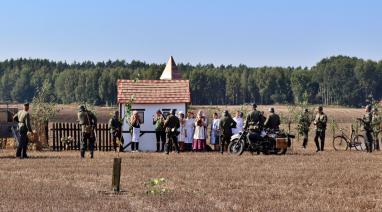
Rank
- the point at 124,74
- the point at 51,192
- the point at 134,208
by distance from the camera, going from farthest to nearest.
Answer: the point at 124,74, the point at 51,192, the point at 134,208

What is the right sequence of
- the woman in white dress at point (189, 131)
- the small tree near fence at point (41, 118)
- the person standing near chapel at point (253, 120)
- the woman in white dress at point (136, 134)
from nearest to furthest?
1. the person standing near chapel at point (253, 120)
2. the woman in white dress at point (136, 134)
3. the woman in white dress at point (189, 131)
4. the small tree near fence at point (41, 118)

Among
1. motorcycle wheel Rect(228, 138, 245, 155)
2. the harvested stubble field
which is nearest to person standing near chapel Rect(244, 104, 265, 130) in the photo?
motorcycle wheel Rect(228, 138, 245, 155)

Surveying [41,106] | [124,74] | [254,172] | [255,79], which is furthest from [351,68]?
[254,172]

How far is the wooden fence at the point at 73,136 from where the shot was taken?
3253 centimetres

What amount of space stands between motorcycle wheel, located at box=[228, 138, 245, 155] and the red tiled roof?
5.61 meters

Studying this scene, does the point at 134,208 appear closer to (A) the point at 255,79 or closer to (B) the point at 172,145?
(B) the point at 172,145

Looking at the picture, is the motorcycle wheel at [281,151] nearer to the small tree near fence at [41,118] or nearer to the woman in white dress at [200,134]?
the woman in white dress at [200,134]

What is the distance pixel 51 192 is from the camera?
1602cm

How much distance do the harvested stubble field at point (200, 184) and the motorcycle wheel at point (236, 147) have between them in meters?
1.45

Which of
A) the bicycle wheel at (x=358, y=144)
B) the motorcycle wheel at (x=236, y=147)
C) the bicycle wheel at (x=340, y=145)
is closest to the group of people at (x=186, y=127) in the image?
the motorcycle wheel at (x=236, y=147)

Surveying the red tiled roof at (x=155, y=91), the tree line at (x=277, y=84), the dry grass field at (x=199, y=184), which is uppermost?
the tree line at (x=277, y=84)

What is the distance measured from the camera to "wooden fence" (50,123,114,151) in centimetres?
3253

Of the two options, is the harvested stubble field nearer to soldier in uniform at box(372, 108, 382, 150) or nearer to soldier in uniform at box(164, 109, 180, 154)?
soldier in uniform at box(164, 109, 180, 154)

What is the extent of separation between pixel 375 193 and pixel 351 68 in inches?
6825
